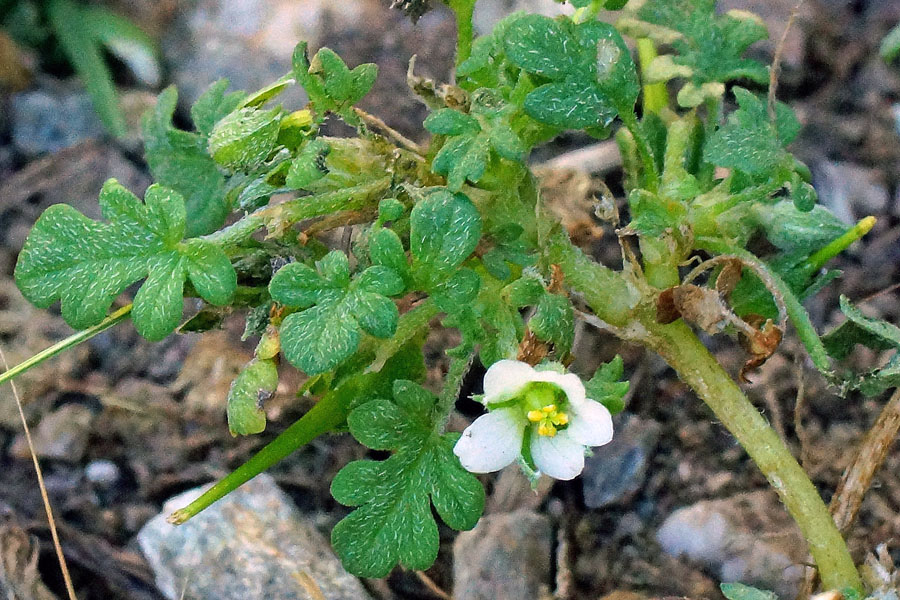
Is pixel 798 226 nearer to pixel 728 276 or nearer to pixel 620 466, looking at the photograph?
pixel 728 276

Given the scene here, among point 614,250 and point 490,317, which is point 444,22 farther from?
point 490,317

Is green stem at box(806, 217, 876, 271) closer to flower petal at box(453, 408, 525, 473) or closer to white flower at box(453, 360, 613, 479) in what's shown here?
white flower at box(453, 360, 613, 479)

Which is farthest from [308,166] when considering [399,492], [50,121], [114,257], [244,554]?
[50,121]

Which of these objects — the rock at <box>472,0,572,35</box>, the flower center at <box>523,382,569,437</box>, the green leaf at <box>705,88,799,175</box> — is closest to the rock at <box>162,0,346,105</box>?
the rock at <box>472,0,572,35</box>

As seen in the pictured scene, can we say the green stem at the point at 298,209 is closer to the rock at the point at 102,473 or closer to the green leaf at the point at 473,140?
the green leaf at the point at 473,140

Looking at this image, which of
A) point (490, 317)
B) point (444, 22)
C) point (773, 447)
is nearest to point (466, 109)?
point (490, 317)
